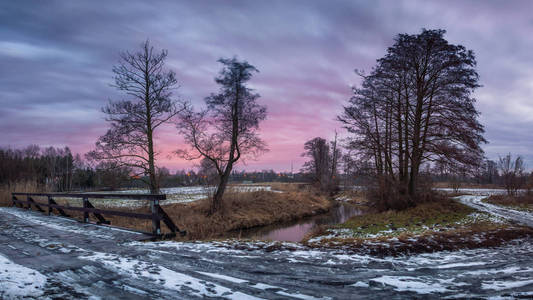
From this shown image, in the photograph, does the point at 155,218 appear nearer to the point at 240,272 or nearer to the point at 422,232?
the point at 240,272

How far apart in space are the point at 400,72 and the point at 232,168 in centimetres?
1177

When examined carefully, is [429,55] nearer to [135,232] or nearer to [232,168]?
[232,168]

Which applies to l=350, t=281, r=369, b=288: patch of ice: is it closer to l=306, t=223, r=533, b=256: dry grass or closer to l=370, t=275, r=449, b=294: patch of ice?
l=370, t=275, r=449, b=294: patch of ice

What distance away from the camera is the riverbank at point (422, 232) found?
7.25 meters

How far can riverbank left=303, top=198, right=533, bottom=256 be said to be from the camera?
7254 mm

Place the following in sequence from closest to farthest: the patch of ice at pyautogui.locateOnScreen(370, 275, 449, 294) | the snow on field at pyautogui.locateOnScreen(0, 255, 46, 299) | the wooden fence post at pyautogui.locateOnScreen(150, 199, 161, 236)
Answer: the snow on field at pyautogui.locateOnScreen(0, 255, 46, 299)
the patch of ice at pyautogui.locateOnScreen(370, 275, 449, 294)
the wooden fence post at pyautogui.locateOnScreen(150, 199, 161, 236)

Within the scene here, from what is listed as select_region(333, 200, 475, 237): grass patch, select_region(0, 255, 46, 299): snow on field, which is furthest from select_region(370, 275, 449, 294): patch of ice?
select_region(333, 200, 475, 237): grass patch

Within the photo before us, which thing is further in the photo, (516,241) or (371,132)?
(371,132)

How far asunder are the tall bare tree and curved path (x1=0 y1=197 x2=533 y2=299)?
31.0ft

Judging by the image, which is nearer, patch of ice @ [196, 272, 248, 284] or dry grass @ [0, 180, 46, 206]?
patch of ice @ [196, 272, 248, 284]

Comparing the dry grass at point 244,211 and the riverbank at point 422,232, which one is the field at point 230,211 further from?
the riverbank at point 422,232

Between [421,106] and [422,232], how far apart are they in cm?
A: 839

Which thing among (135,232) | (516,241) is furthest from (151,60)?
(516,241)

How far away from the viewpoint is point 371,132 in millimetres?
17734
